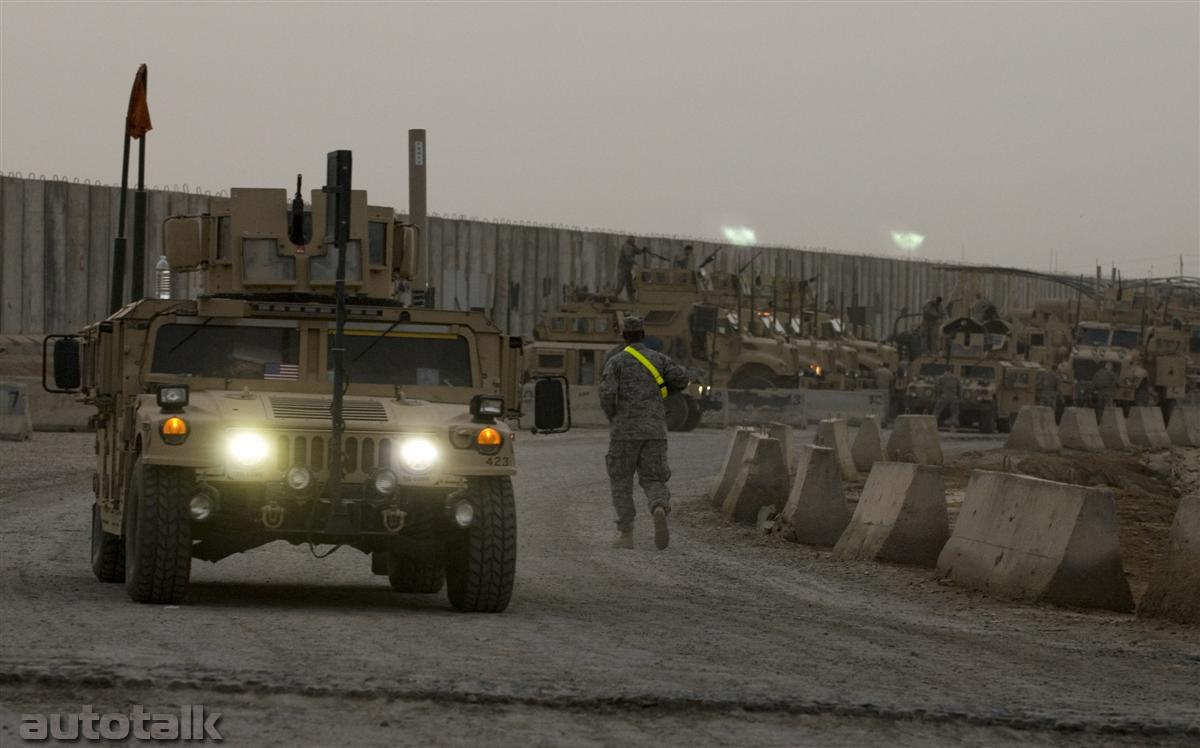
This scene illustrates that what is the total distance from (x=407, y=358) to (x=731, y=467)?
10.0m

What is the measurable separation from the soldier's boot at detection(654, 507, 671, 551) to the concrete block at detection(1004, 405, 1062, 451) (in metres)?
20.4

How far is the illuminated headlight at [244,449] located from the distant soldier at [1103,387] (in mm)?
40929

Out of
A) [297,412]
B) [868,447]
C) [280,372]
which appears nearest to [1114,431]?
[868,447]

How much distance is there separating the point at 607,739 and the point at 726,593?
6369mm

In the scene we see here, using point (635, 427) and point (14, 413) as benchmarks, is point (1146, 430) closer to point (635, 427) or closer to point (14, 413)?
point (14, 413)

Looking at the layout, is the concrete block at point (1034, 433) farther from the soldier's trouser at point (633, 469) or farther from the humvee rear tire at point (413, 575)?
the humvee rear tire at point (413, 575)

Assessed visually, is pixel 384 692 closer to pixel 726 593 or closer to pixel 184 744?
pixel 184 744

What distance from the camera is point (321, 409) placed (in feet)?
34.1

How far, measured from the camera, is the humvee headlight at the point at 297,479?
9977 mm

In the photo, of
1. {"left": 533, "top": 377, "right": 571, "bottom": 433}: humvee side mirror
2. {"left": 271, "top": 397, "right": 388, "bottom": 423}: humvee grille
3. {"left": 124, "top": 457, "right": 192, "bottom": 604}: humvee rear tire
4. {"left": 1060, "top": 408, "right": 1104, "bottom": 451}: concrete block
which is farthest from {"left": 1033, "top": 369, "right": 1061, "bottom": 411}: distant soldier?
{"left": 124, "top": 457, "right": 192, "bottom": 604}: humvee rear tire

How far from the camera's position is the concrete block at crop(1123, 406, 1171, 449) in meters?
40.2

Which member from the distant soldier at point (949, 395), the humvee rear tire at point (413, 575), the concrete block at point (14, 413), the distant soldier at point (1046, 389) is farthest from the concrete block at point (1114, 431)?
the humvee rear tire at point (413, 575)

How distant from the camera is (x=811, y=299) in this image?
5397cm

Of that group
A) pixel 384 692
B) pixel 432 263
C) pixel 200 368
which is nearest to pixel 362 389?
pixel 200 368
